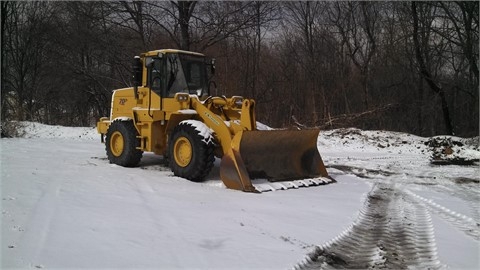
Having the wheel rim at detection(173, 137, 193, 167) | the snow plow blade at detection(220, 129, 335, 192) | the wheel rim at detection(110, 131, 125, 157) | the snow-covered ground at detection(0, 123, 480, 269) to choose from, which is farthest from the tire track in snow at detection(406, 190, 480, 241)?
the wheel rim at detection(110, 131, 125, 157)

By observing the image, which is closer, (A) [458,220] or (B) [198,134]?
(A) [458,220]

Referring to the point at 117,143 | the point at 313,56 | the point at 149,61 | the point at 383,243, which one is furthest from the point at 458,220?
the point at 313,56

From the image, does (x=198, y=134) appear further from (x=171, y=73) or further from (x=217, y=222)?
(x=217, y=222)

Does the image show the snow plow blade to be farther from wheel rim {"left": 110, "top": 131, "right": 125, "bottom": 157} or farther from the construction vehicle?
wheel rim {"left": 110, "top": 131, "right": 125, "bottom": 157}

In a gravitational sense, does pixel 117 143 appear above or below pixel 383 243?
above

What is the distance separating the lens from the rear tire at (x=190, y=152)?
23.7 feet

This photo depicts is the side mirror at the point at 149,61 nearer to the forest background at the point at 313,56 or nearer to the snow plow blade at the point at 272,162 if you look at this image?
the snow plow blade at the point at 272,162

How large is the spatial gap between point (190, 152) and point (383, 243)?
3983 mm

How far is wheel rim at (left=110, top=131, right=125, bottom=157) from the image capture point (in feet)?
30.3

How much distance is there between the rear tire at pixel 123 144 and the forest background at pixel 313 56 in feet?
25.3

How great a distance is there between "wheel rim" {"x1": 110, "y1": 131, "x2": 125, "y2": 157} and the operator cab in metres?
1.35

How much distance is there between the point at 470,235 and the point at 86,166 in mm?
6815

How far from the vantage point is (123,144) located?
9.10 m

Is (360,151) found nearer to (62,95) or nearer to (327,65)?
Answer: (327,65)
